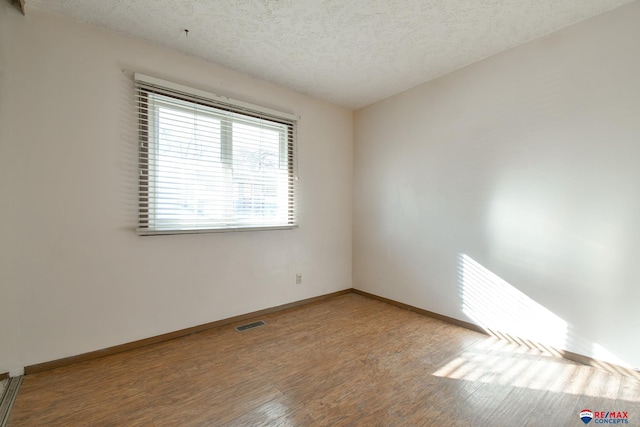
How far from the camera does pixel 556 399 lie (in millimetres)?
1668

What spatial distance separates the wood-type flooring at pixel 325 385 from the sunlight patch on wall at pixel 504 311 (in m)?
0.12

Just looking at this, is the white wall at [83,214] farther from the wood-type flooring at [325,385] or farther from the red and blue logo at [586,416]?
the red and blue logo at [586,416]

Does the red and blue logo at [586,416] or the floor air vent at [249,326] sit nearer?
the red and blue logo at [586,416]

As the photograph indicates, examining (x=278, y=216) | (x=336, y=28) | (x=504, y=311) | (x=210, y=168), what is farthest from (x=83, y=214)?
(x=504, y=311)

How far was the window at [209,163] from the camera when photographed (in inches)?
93.9

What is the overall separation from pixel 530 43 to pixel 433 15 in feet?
3.35

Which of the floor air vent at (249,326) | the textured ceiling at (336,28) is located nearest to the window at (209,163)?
the textured ceiling at (336,28)

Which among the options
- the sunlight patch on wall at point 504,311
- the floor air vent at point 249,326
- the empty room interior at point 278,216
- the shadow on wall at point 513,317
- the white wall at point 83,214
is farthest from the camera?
the floor air vent at point 249,326

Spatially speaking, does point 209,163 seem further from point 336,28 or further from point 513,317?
point 513,317

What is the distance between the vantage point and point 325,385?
1.81 metres

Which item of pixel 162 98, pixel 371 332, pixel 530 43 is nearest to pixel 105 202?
pixel 162 98

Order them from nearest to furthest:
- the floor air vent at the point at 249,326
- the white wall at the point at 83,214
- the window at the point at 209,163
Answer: the white wall at the point at 83,214 < the window at the point at 209,163 < the floor air vent at the point at 249,326

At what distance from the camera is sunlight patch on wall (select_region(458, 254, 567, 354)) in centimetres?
224

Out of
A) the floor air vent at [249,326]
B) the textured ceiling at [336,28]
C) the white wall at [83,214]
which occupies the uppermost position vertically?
the textured ceiling at [336,28]
